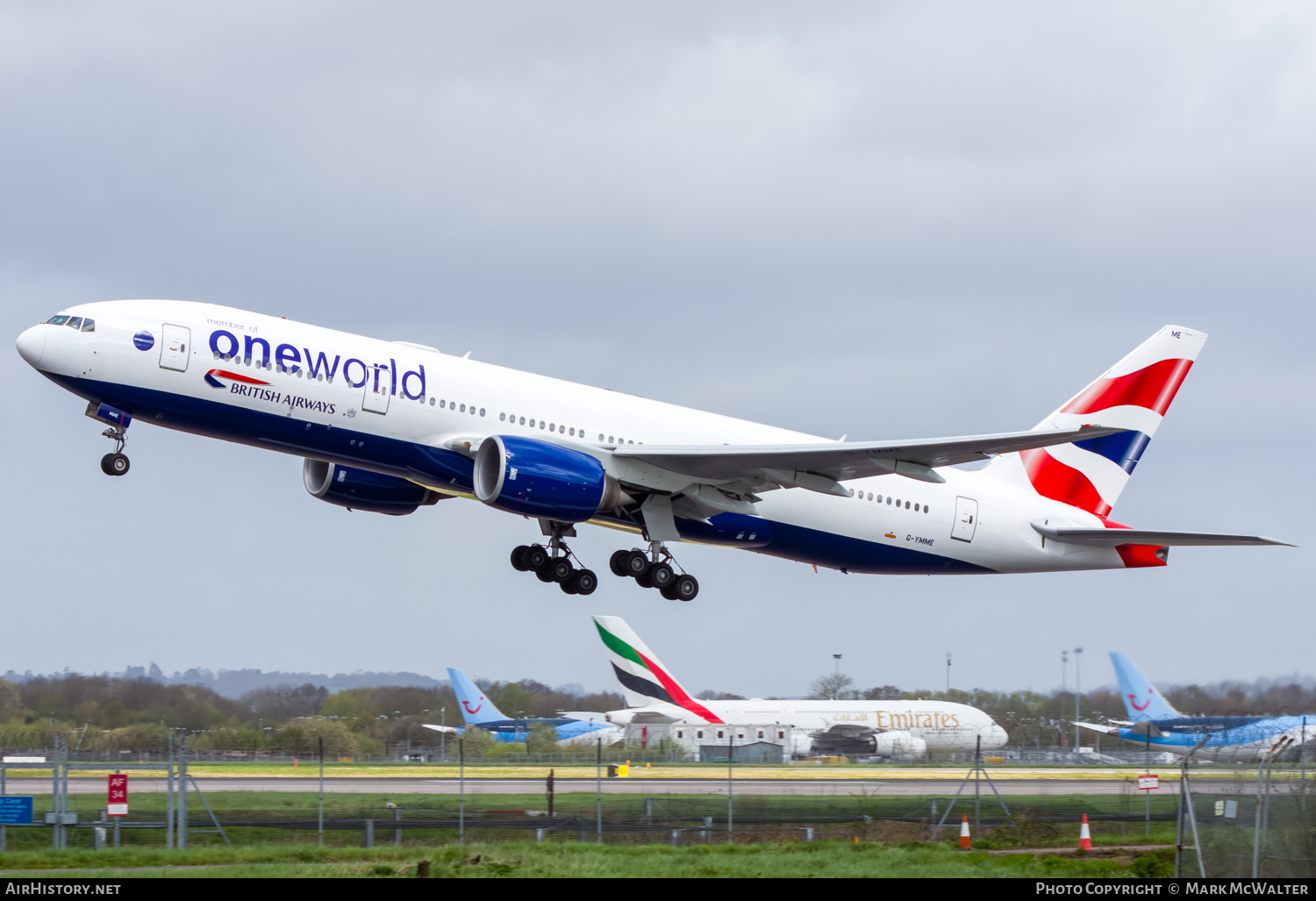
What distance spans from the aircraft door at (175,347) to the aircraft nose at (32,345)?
2293mm

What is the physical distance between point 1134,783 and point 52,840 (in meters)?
29.1

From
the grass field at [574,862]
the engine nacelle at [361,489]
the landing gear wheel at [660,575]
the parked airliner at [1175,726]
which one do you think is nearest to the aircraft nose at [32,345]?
the engine nacelle at [361,489]

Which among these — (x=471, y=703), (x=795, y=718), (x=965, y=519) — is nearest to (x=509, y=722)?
(x=471, y=703)

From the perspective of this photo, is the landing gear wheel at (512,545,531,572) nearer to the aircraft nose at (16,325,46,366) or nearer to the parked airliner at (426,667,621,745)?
the aircraft nose at (16,325,46,366)

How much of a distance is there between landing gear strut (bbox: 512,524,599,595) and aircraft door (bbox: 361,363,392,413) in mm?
6329

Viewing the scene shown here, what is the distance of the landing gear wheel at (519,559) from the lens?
32.7 m

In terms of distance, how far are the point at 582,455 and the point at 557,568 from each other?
4.13 m

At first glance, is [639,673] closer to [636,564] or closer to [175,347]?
[636,564]

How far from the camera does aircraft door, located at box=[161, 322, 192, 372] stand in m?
26.6

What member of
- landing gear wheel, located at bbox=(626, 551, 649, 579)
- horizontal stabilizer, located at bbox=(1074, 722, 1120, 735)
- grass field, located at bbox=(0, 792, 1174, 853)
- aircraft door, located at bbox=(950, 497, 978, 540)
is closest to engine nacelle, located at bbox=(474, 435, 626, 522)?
landing gear wheel, located at bbox=(626, 551, 649, 579)

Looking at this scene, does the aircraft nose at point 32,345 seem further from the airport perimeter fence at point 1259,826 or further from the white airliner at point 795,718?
the white airliner at point 795,718

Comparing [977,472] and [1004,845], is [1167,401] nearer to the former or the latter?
[977,472]

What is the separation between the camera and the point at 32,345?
2622 centimetres

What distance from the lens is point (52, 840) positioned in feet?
84.3
